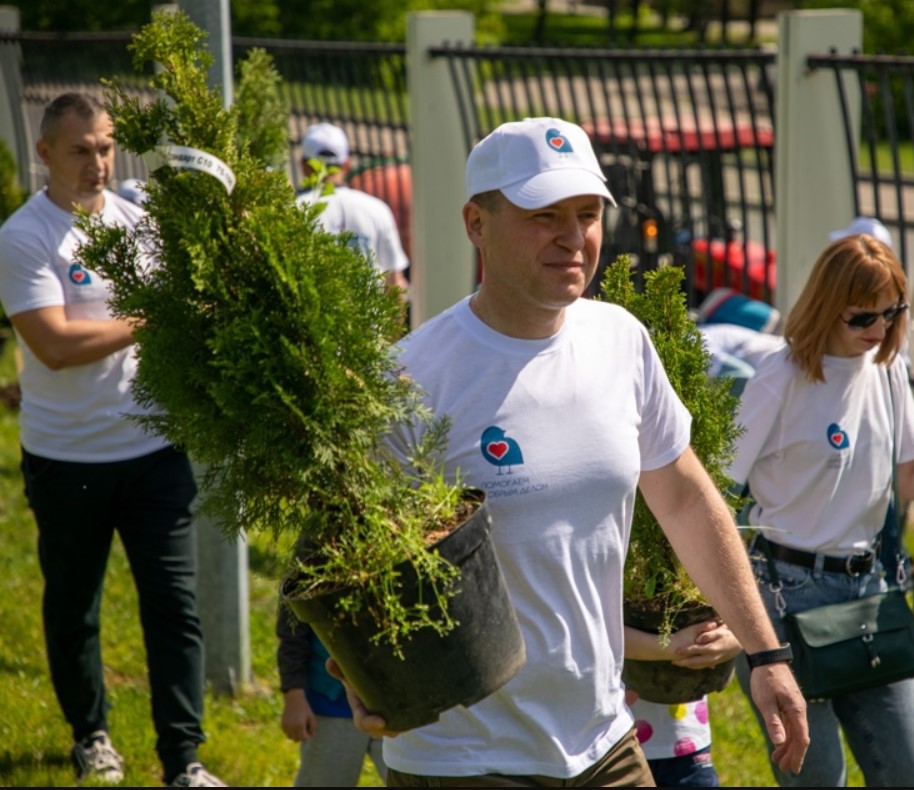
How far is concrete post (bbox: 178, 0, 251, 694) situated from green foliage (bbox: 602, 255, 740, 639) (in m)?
2.36

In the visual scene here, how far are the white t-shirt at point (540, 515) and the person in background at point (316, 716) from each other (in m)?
1.11

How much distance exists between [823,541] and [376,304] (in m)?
1.98

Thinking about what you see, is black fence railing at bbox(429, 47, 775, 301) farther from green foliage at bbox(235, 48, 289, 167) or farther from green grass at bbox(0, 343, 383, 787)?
green foliage at bbox(235, 48, 289, 167)

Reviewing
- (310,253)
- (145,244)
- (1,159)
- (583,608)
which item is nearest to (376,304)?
(310,253)

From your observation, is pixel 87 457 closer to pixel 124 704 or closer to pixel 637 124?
pixel 124 704

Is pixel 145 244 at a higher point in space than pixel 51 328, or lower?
higher

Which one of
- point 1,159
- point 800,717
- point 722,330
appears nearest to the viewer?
point 800,717

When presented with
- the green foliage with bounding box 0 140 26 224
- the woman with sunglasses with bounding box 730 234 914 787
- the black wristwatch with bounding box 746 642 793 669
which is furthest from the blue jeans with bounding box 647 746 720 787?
the green foliage with bounding box 0 140 26 224

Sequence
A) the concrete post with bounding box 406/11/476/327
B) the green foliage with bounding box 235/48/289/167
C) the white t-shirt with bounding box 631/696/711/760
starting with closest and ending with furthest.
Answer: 1. the white t-shirt with bounding box 631/696/711/760
2. the green foliage with bounding box 235/48/289/167
3. the concrete post with bounding box 406/11/476/327

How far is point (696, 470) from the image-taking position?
10.2ft

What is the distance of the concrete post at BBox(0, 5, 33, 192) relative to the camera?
45.8 feet

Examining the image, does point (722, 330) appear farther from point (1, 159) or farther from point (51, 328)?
point (1, 159)

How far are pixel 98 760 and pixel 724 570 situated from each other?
2.75 m

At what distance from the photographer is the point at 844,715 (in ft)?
13.4
